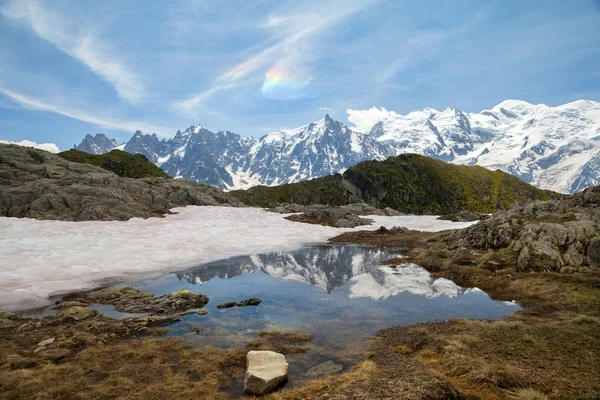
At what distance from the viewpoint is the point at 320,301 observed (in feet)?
76.9

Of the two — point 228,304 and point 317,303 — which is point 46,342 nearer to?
point 228,304

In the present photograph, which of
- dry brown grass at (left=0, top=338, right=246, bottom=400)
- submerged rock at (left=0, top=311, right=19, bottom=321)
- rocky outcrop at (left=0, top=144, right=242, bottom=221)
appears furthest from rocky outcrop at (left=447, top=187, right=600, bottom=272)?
rocky outcrop at (left=0, top=144, right=242, bottom=221)

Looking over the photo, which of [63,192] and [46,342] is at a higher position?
[63,192]

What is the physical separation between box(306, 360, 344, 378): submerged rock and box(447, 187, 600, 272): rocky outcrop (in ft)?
73.5

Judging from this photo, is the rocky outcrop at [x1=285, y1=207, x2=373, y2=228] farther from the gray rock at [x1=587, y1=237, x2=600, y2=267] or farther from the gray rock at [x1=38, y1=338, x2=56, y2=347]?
the gray rock at [x1=38, y1=338, x2=56, y2=347]

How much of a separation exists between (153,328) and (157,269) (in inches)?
588

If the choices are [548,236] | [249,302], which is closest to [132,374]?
[249,302]

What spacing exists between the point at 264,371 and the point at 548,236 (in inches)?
1153

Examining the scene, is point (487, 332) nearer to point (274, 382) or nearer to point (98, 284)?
point (274, 382)

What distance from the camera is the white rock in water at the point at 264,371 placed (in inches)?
467

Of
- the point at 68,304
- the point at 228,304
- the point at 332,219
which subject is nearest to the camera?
the point at 68,304

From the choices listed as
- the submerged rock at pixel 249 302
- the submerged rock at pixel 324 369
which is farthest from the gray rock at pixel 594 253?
the submerged rock at pixel 249 302

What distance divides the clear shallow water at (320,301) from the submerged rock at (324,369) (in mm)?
335

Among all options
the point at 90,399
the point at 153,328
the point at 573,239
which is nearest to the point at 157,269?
the point at 153,328
